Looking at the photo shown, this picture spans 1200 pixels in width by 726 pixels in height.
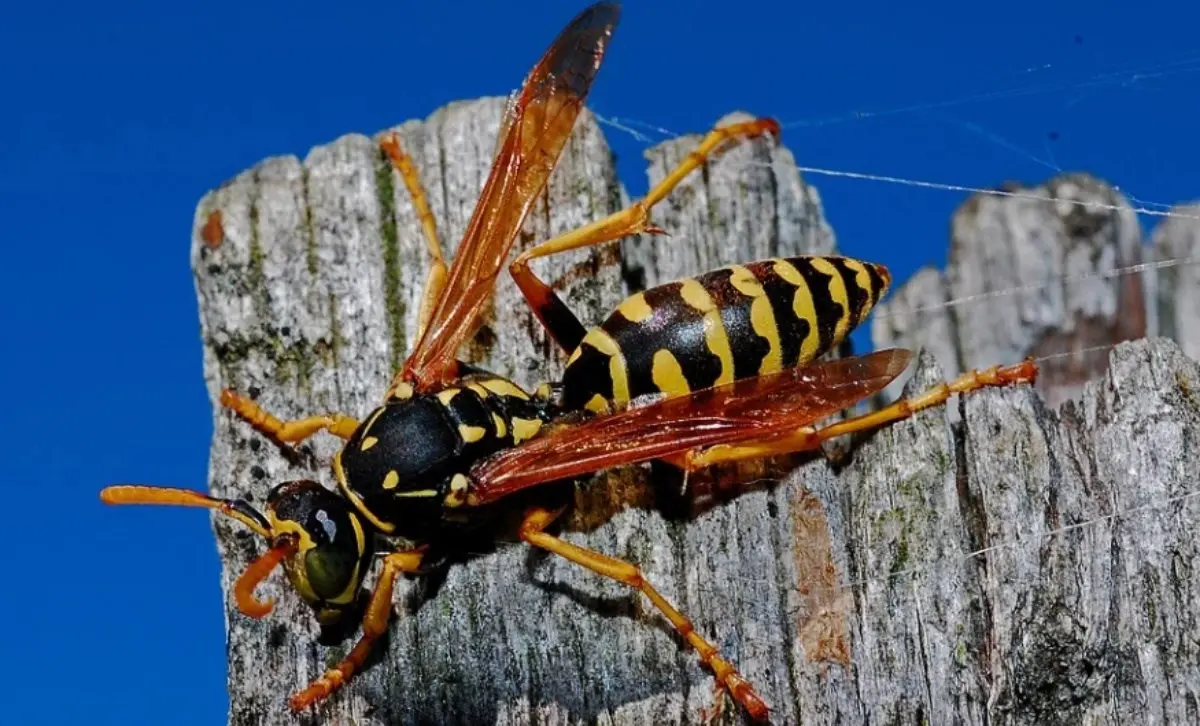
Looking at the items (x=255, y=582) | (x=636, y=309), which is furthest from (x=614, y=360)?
(x=255, y=582)

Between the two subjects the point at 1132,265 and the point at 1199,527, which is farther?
the point at 1132,265

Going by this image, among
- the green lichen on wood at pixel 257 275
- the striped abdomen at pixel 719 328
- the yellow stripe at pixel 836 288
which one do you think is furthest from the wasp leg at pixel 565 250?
the green lichen on wood at pixel 257 275

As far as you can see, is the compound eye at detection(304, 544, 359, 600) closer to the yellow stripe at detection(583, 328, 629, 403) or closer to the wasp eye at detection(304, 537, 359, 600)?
the wasp eye at detection(304, 537, 359, 600)

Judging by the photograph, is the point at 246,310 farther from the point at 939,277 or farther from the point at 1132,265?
the point at 1132,265

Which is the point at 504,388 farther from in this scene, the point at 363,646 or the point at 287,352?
the point at 363,646

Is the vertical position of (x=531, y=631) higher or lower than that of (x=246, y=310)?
lower

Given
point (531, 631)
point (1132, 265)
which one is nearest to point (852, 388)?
point (531, 631)

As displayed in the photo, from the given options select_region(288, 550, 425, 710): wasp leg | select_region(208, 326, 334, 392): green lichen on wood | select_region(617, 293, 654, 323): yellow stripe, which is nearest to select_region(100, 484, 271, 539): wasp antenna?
select_region(288, 550, 425, 710): wasp leg
